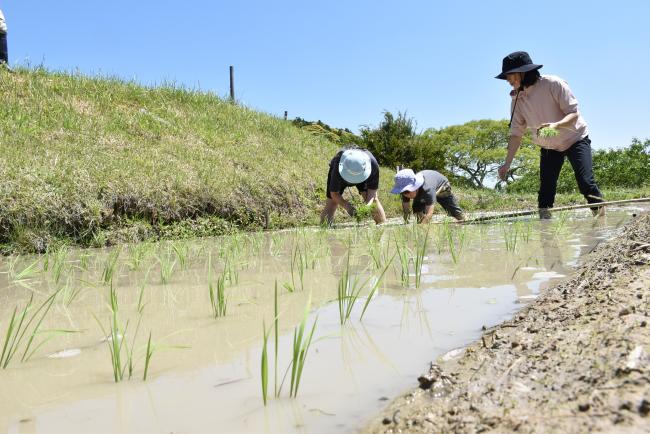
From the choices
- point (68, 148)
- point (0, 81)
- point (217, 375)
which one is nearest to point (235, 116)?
point (0, 81)

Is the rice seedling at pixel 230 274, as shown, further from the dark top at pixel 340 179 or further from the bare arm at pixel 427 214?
the dark top at pixel 340 179

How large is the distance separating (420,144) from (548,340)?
750 inches

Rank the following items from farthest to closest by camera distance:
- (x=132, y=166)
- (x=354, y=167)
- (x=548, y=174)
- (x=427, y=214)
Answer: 1. (x=132, y=166)
2. (x=354, y=167)
3. (x=427, y=214)
4. (x=548, y=174)

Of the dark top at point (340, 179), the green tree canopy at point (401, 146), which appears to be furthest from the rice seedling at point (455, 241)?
the green tree canopy at point (401, 146)

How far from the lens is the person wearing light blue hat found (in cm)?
563

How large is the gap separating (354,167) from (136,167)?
2737 millimetres

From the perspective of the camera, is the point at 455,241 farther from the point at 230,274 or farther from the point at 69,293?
the point at 69,293

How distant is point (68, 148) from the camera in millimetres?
6523

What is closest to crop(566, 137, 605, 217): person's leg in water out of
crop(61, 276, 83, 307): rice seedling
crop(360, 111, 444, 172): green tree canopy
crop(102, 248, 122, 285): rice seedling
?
crop(102, 248, 122, 285): rice seedling

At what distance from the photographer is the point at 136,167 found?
633cm

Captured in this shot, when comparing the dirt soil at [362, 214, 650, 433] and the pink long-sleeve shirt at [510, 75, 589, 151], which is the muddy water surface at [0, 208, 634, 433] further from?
the pink long-sleeve shirt at [510, 75, 589, 151]

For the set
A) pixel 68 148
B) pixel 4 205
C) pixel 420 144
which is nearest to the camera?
pixel 4 205

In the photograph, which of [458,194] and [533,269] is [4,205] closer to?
[533,269]

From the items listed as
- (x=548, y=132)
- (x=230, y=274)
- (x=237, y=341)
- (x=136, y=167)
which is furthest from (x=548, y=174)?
(x=136, y=167)
